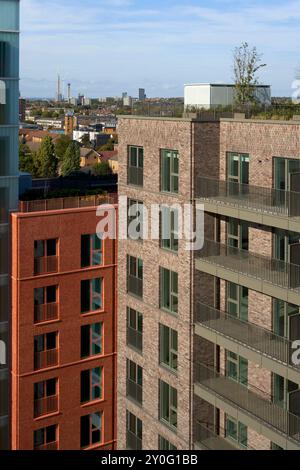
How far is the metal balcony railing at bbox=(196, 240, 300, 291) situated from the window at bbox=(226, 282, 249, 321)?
114 cm

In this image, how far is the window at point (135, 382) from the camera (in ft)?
89.7

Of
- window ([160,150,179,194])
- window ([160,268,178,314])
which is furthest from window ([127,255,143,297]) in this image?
window ([160,150,179,194])

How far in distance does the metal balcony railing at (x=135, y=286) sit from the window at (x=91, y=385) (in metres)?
5.76

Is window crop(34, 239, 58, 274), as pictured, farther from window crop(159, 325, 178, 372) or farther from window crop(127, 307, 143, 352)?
window crop(159, 325, 178, 372)

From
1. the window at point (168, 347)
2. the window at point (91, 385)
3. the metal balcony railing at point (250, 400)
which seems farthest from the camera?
the window at point (91, 385)

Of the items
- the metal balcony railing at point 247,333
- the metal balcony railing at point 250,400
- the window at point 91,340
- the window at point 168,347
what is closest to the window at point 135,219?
the window at point 168,347

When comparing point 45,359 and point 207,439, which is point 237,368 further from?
point 45,359

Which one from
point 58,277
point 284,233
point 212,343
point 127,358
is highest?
point 284,233

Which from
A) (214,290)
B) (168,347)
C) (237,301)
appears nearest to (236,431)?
(168,347)

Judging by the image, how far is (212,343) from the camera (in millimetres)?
23984

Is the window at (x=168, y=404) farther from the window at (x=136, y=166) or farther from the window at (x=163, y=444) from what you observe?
the window at (x=136, y=166)
